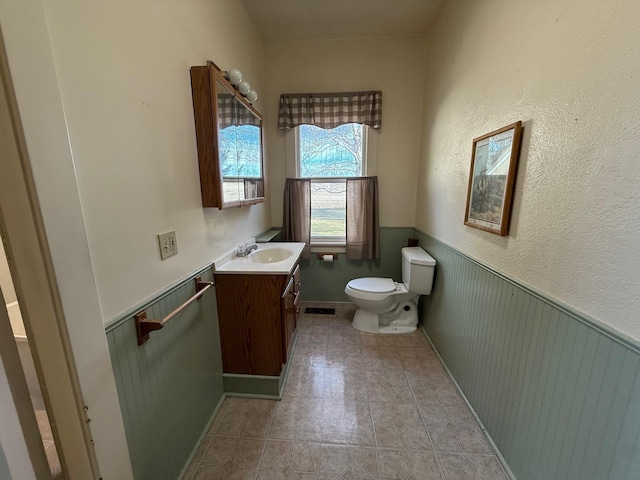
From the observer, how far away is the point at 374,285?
2.54 metres

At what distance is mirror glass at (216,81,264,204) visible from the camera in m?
1.53

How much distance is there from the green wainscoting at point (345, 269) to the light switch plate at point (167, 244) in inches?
74.8

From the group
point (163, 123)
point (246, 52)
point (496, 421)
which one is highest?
point (246, 52)

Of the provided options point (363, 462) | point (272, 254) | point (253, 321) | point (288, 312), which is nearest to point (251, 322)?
point (253, 321)

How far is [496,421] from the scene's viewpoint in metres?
1.40

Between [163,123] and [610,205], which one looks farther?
[163,123]

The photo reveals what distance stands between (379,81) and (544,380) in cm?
270

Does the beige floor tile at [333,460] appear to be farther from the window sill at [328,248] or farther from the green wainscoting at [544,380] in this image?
the window sill at [328,248]

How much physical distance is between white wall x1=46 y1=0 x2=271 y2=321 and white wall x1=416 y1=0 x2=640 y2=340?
5.31 feet

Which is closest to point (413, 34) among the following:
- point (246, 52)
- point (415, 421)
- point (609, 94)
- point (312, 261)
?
point (246, 52)

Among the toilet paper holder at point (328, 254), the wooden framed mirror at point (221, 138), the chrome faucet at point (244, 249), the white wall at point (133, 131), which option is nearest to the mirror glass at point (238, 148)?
the wooden framed mirror at point (221, 138)

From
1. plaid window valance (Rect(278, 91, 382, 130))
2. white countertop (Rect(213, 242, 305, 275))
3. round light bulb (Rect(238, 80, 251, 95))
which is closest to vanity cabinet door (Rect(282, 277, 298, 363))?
white countertop (Rect(213, 242, 305, 275))

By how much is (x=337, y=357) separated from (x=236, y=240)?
1273 millimetres

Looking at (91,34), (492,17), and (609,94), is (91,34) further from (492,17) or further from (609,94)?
(492,17)
